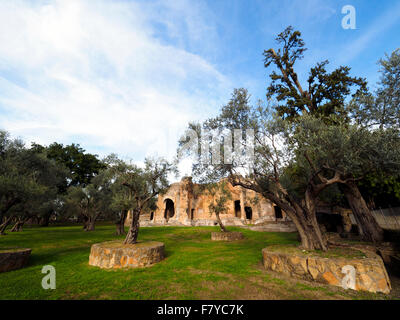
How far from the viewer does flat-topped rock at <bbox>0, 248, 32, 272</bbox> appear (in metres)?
7.49

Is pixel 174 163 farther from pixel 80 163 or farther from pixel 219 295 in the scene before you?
pixel 80 163

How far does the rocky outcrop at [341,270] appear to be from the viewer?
17.9ft

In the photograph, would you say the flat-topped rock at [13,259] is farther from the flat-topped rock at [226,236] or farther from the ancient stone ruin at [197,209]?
the ancient stone ruin at [197,209]

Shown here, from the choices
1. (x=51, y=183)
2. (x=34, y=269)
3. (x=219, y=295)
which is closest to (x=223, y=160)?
(x=219, y=295)

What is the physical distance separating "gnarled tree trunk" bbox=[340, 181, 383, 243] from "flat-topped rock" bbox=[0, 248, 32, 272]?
1812 centimetres

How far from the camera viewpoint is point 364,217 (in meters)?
11.1

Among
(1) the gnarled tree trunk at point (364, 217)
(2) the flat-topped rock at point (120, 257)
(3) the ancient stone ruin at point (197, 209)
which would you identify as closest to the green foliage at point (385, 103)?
(1) the gnarled tree trunk at point (364, 217)

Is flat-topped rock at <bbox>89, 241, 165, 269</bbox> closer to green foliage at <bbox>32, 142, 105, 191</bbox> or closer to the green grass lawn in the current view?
the green grass lawn

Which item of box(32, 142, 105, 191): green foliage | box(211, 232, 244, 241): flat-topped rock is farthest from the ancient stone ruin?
box(32, 142, 105, 191): green foliage

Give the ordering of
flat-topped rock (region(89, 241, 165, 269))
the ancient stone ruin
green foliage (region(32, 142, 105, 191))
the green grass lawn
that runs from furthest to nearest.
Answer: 1. green foliage (region(32, 142, 105, 191))
2. the ancient stone ruin
3. flat-topped rock (region(89, 241, 165, 269))
4. the green grass lawn

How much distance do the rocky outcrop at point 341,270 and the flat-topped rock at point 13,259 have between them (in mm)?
11660

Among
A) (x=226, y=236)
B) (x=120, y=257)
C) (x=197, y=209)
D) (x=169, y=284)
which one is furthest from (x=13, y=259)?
(x=197, y=209)

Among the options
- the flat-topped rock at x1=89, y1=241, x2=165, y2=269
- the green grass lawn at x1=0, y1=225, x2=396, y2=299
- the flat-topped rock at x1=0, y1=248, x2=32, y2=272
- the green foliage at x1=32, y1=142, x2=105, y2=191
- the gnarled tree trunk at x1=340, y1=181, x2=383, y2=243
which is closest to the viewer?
the green grass lawn at x1=0, y1=225, x2=396, y2=299

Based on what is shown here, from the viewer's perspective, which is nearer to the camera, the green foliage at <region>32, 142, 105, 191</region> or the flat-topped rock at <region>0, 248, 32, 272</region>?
the flat-topped rock at <region>0, 248, 32, 272</region>
